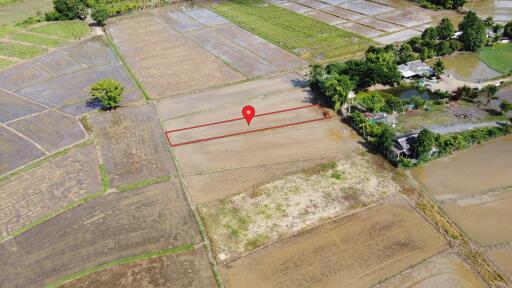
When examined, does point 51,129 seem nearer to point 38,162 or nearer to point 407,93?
point 38,162

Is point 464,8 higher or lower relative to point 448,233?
higher

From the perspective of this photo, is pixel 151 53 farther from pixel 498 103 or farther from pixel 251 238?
pixel 498 103

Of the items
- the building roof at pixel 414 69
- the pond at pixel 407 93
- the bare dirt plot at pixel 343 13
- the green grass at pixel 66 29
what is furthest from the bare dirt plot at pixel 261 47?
the green grass at pixel 66 29

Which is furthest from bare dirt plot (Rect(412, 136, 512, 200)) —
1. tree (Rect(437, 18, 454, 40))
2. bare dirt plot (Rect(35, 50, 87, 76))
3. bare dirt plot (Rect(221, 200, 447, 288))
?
bare dirt plot (Rect(35, 50, 87, 76))

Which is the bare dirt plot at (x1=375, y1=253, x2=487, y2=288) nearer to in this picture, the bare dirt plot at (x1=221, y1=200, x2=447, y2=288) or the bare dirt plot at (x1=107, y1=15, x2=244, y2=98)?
the bare dirt plot at (x1=221, y1=200, x2=447, y2=288)

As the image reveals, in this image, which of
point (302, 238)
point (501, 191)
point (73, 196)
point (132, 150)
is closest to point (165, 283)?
point (302, 238)

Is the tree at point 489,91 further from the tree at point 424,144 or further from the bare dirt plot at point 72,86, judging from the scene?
the bare dirt plot at point 72,86
